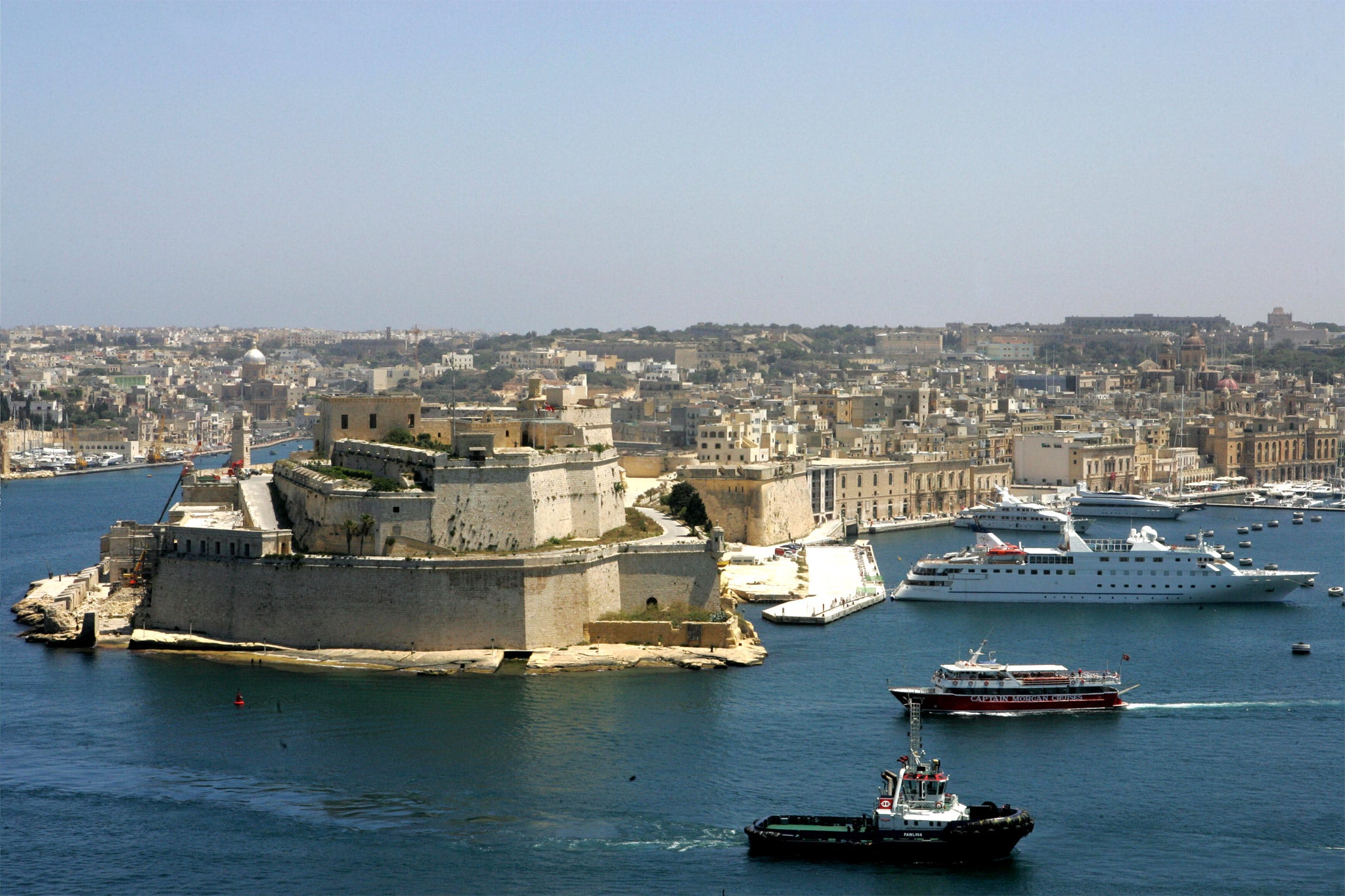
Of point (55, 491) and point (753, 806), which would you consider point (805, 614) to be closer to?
point (753, 806)

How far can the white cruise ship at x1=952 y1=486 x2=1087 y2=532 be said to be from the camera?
1585 inches

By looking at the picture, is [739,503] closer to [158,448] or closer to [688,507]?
[688,507]

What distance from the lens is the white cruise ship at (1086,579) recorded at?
28.7 metres

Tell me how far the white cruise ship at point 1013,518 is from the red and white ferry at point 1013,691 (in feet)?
64.3

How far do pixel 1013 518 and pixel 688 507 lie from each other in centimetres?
1276

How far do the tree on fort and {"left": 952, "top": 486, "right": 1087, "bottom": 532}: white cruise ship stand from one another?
11.4 meters

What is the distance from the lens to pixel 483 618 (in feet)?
73.8

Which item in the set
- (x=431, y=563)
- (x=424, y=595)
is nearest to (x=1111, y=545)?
(x=431, y=563)

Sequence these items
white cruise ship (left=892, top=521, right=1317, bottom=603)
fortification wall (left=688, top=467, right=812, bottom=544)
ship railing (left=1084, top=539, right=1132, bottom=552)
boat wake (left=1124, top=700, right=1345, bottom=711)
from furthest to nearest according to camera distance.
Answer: fortification wall (left=688, top=467, right=812, bottom=544)
ship railing (left=1084, top=539, right=1132, bottom=552)
white cruise ship (left=892, top=521, right=1317, bottom=603)
boat wake (left=1124, top=700, right=1345, bottom=711)

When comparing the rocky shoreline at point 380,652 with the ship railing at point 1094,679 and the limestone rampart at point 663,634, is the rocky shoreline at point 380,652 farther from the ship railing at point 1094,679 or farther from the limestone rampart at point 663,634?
the ship railing at point 1094,679

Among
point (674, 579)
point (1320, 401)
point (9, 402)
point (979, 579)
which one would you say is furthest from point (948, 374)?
point (674, 579)

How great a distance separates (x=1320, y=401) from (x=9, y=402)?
54064mm

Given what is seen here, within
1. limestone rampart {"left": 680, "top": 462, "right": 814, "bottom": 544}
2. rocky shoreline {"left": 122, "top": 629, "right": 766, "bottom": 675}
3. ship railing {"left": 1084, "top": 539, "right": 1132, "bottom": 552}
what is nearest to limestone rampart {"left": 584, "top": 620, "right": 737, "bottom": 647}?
rocky shoreline {"left": 122, "top": 629, "right": 766, "bottom": 675}

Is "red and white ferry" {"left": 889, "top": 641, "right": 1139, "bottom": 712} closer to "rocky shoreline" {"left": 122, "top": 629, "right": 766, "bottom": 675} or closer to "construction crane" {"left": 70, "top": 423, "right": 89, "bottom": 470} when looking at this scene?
"rocky shoreline" {"left": 122, "top": 629, "right": 766, "bottom": 675}
